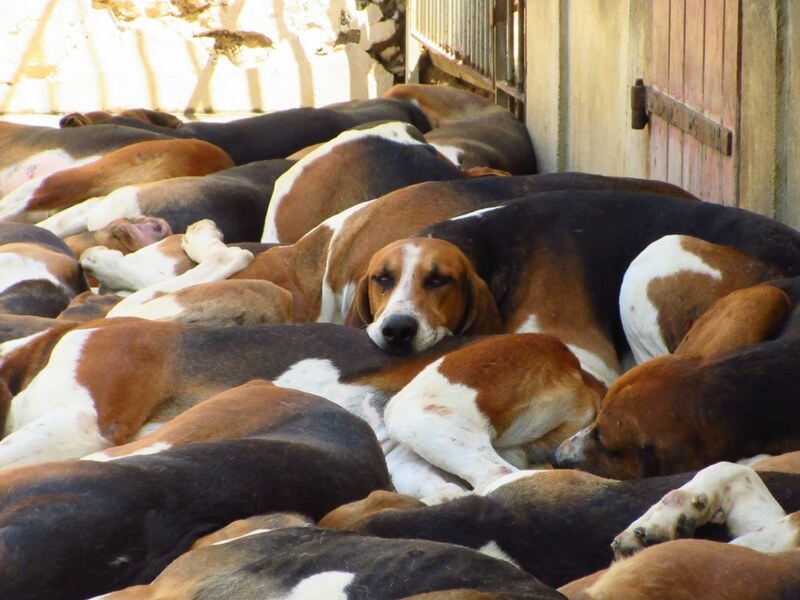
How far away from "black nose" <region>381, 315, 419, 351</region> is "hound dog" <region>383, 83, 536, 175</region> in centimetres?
429

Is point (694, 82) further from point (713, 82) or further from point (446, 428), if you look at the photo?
point (446, 428)

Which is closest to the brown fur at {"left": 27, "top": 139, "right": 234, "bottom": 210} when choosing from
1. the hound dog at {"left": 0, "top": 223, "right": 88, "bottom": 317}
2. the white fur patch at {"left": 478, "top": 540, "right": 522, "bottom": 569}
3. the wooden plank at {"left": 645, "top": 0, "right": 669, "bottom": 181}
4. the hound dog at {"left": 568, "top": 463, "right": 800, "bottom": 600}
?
the hound dog at {"left": 0, "top": 223, "right": 88, "bottom": 317}

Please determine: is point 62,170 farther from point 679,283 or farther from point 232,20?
point 232,20

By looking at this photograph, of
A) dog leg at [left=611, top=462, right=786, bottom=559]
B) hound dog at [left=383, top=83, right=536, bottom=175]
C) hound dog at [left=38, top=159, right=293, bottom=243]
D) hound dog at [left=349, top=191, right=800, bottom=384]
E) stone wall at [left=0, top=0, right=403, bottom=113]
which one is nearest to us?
dog leg at [left=611, top=462, right=786, bottom=559]

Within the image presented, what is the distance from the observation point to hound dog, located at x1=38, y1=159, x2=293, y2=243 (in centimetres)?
768

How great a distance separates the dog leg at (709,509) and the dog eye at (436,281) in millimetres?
2190

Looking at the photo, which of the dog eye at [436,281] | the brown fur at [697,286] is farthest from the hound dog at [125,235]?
the brown fur at [697,286]

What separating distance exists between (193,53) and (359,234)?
863cm

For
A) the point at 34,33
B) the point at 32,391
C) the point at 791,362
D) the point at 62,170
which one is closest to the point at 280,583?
the point at 791,362

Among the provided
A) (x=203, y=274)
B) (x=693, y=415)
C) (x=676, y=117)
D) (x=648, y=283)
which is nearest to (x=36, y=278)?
(x=203, y=274)

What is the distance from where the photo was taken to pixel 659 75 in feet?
24.2

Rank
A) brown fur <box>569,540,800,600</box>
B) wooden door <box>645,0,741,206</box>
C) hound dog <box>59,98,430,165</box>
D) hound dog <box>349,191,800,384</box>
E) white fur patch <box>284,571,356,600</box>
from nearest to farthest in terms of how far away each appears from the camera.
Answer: brown fur <box>569,540,800,600</box> → white fur patch <box>284,571,356,600</box> → hound dog <box>349,191,800,384</box> → wooden door <box>645,0,741,206</box> → hound dog <box>59,98,430,165</box>

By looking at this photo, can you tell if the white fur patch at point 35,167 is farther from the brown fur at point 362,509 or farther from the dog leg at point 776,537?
the dog leg at point 776,537

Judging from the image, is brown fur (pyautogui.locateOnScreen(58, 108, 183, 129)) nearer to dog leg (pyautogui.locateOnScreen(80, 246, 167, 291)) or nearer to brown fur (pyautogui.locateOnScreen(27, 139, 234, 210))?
brown fur (pyautogui.locateOnScreen(27, 139, 234, 210))
